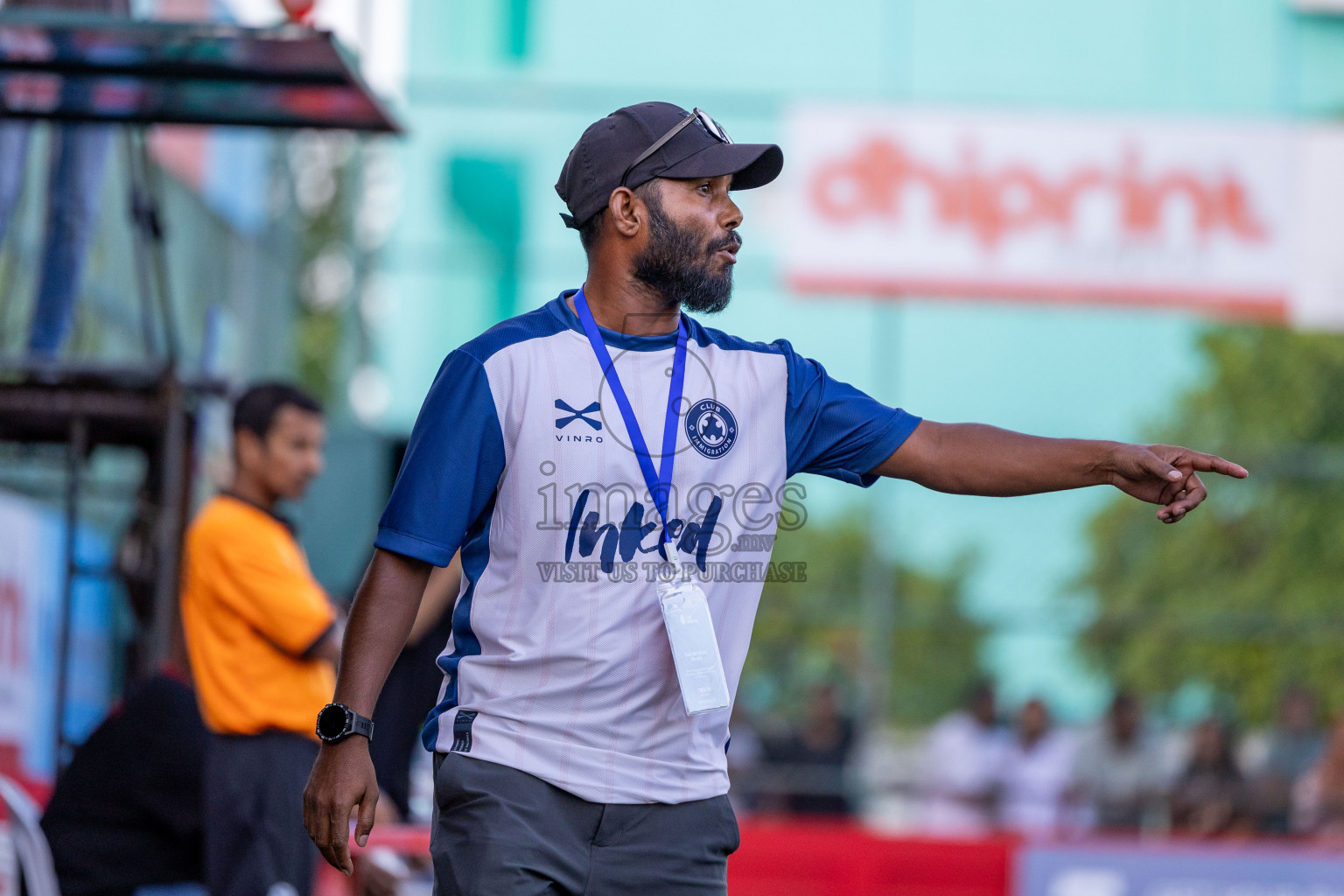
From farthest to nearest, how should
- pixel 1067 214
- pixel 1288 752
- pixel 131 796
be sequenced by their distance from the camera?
1. pixel 1067 214
2. pixel 1288 752
3. pixel 131 796

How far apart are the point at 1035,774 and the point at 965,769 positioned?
46cm

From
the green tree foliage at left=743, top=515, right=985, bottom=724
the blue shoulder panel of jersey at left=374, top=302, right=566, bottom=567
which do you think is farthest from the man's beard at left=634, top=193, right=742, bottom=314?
→ the green tree foliage at left=743, top=515, right=985, bottom=724

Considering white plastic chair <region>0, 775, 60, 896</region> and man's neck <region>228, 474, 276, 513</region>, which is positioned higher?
man's neck <region>228, 474, 276, 513</region>

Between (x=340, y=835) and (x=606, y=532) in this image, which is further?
(x=606, y=532)

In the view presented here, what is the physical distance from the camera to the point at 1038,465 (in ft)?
9.19

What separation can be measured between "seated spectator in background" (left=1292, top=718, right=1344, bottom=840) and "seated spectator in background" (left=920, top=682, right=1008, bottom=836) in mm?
1910

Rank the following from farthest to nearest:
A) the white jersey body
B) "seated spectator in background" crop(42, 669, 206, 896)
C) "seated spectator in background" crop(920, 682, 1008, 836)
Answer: "seated spectator in background" crop(920, 682, 1008, 836)
"seated spectator in background" crop(42, 669, 206, 896)
the white jersey body

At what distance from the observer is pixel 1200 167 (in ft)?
39.3

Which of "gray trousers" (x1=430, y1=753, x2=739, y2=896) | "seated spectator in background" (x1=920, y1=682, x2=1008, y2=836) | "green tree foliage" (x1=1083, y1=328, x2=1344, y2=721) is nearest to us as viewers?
"gray trousers" (x1=430, y1=753, x2=739, y2=896)

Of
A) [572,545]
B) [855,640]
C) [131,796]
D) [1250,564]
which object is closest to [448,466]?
[572,545]

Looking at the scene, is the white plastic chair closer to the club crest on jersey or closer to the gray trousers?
the gray trousers

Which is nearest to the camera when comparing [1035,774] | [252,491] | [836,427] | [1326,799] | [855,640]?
[836,427]

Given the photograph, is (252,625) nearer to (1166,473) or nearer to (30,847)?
(30,847)

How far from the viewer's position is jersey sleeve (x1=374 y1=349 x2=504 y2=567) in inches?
102
